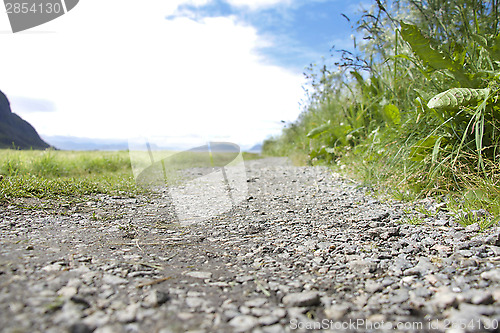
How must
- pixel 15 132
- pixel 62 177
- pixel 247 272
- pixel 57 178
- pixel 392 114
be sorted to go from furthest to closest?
pixel 15 132
pixel 62 177
pixel 57 178
pixel 392 114
pixel 247 272

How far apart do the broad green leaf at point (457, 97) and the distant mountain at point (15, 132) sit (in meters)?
5.55

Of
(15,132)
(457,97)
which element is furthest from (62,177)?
(457,97)

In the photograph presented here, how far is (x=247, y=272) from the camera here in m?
1.69

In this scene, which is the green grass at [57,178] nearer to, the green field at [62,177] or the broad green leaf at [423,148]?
the green field at [62,177]

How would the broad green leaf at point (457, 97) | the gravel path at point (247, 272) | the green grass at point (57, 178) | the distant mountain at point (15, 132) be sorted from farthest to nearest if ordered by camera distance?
the distant mountain at point (15, 132) → the green grass at point (57, 178) → the broad green leaf at point (457, 97) → the gravel path at point (247, 272)

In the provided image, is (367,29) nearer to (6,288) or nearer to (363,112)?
(363,112)

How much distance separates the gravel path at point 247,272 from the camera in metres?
1.17

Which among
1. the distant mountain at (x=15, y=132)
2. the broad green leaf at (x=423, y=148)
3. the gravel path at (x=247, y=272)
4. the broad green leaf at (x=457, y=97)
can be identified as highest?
the distant mountain at (x=15, y=132)

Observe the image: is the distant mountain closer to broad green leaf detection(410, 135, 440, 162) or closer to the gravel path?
the gravel path

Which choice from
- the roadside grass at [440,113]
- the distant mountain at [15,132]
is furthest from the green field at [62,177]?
the roadside grass at [440,113]

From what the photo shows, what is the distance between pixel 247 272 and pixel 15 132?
539 centimetres

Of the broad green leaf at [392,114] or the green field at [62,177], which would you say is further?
the broad green leaf at [392,114]

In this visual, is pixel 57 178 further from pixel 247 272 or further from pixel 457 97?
pixel 457 97

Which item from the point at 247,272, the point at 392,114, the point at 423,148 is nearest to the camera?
the point at 247,272
